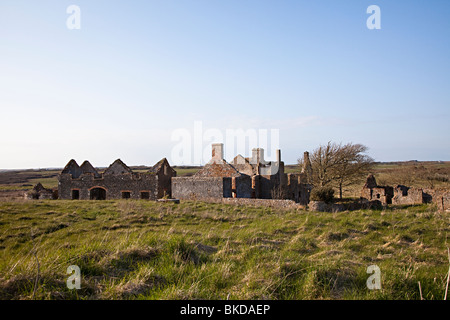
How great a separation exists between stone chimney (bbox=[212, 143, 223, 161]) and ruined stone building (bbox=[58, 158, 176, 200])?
4.77 metres

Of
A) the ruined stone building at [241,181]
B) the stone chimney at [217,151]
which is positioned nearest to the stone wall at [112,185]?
the ruined stone building at [241,181]

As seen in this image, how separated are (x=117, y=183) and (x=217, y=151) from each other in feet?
33.2

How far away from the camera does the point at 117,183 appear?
94.1ft

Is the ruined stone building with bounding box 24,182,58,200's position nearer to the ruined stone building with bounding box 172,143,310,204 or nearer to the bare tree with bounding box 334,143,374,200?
the ruined stone building with bounding box 172,143,310,204

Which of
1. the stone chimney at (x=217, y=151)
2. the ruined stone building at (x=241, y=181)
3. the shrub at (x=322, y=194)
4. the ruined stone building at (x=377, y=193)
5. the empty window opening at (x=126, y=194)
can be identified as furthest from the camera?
the stone chimney at (x=217, y=151)

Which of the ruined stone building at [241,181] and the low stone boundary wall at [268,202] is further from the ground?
the ruined stone building at [241,181]

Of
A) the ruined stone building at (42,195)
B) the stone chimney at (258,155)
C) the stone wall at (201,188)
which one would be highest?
the stone chimney at (258,155)

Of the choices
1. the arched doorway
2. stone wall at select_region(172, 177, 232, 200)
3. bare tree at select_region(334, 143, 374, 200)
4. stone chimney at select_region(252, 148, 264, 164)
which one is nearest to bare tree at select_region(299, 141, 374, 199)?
bare tree at select_region(334, 143, 374, 200)

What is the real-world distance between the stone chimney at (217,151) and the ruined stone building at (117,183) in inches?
188

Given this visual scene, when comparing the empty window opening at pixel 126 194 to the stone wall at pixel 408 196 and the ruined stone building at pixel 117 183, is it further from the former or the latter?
the stone wall at pixel 408 196

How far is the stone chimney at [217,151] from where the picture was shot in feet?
94.0

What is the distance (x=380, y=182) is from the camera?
131 feet

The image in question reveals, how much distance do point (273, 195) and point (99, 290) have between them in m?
24.6
